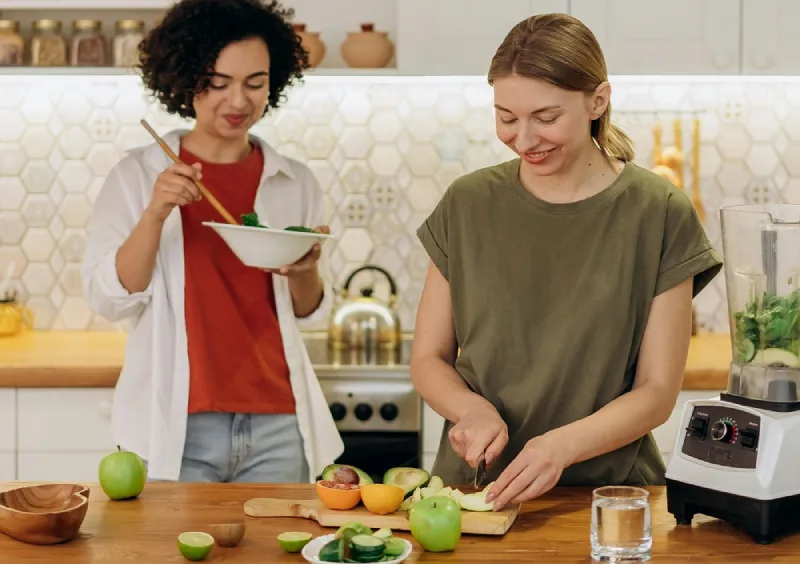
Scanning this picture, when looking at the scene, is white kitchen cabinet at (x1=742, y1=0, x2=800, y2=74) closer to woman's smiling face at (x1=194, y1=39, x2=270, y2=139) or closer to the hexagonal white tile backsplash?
the hexagonal white tile backsplash

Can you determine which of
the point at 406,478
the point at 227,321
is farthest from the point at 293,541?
the point at 227,321

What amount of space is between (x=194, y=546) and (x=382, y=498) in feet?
0.99

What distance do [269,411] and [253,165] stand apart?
0.57m

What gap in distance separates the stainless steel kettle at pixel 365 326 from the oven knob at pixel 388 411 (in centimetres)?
29

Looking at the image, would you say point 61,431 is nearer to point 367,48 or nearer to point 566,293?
point 367,48

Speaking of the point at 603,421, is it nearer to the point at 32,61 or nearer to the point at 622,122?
the point at 622,122

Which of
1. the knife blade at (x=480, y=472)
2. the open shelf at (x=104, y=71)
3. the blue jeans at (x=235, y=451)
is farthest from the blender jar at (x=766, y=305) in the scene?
the open shelf at (x=104, y=71)

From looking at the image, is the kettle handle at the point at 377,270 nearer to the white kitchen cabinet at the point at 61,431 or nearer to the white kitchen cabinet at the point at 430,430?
the white kitchen cabinet at the point at 430,430

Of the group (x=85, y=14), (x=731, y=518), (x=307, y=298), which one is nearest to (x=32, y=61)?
(x=85, y=14)

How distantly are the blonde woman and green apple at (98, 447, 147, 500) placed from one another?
19.9 inches

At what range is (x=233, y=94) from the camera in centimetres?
248

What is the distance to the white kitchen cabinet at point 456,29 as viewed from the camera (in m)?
3.36

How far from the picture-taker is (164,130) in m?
3.74

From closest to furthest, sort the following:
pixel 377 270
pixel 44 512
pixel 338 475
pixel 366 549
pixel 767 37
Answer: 1. pixel 366 549
2. pixel 44 512
3. pixel 338 475
4. pixel 767 37
5. pixel 377 270
